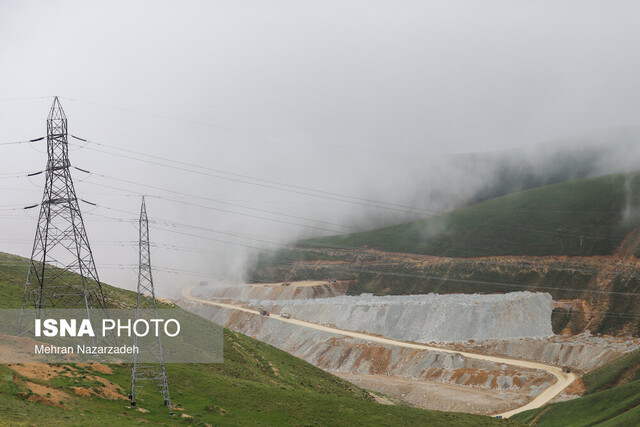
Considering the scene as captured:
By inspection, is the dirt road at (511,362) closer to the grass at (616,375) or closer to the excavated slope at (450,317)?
the excavated slope at (450,317)

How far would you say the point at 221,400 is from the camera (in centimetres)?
5588

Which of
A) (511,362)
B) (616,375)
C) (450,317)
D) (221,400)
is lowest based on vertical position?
(511,362)

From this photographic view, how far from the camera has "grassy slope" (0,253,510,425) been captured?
42.3 metres

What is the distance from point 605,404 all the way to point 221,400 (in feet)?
209

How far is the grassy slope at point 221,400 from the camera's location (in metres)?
42.3

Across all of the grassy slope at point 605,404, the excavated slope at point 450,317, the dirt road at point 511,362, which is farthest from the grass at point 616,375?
the excavated slope at point 450,317

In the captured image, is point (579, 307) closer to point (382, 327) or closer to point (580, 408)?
point (382, 327)

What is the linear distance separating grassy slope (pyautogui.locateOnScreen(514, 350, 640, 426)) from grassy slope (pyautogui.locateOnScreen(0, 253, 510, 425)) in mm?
23533

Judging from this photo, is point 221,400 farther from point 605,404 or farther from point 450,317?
point 450,317

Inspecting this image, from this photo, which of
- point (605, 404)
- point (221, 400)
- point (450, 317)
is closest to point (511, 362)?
point (450, 317)

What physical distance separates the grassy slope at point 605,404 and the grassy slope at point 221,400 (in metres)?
23.5

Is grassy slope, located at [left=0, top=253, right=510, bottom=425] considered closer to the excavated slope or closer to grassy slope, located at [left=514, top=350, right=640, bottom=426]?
grassy slope, located at [left=514, top=350, right=640, bottom=426]

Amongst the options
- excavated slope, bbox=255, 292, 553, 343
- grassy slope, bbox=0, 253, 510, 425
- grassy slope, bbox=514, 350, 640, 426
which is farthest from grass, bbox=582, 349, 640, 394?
grassy slope, bbox=0, 253, 510, 425

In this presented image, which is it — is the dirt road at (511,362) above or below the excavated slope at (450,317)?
below
